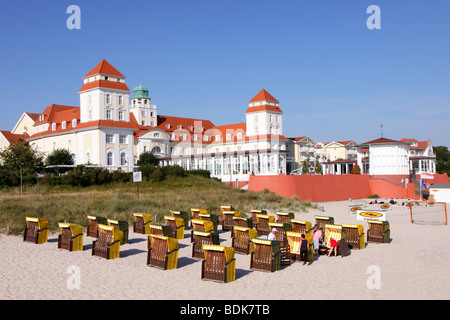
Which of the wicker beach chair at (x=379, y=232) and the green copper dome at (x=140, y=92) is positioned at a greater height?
the green copper dome at (x=140, y=92)

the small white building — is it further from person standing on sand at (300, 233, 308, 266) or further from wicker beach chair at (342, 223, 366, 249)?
person standing on sand at (300, 233, 308, 266)

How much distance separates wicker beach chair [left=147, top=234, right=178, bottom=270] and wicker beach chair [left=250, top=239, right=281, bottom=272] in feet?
7.47

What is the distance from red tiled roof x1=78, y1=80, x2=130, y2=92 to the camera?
2200 inches

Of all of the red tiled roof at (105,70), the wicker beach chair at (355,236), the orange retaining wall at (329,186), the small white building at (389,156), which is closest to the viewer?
the wicker beach chair at (355,236)

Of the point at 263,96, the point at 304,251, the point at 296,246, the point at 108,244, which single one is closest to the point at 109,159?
the point at 263,96

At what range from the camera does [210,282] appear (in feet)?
35.8

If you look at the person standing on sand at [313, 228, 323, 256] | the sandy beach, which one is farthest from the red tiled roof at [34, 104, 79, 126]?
the person standing on sand at [313, 228, 323, 256]

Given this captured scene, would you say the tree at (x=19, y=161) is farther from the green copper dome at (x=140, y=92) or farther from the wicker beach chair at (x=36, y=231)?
the green copper dome at (x=140, y=92)

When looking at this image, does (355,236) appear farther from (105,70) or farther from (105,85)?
(105,70)

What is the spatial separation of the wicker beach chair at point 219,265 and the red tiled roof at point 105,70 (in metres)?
49.5

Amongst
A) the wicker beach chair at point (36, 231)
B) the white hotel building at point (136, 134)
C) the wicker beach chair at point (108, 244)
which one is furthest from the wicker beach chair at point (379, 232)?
the white hotel building at point (136, 134)

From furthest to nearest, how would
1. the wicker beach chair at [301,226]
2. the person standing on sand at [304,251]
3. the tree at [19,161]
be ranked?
the tree at [19,161]
the wicker beach chair at [301,226]
the person standing on sand at [304,251]

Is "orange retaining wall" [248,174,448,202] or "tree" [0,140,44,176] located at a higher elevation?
"tree" [0,140,44,176]

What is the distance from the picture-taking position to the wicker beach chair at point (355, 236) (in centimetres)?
1596
